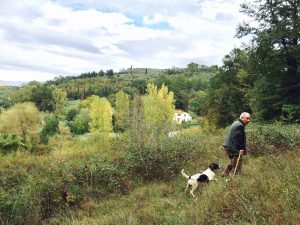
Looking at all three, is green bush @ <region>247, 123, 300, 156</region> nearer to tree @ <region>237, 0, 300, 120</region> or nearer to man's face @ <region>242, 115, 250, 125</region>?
man's face @ <region>242, 115, 250, 125</region>

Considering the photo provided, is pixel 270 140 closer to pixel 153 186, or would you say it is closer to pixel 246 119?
pixel 246 119

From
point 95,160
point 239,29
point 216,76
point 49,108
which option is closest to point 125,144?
point 95,160

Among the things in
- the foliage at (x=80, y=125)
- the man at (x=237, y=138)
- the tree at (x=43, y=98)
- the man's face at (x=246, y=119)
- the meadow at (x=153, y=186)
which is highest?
the man's face at (x=246, y=119)

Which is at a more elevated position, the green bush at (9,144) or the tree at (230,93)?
the tree at (230,93)

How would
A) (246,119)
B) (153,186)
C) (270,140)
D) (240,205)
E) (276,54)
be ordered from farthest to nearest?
1. (276,54)
2. (270,140)
3. (153,186)
4. (246,119)
5. (240,205)

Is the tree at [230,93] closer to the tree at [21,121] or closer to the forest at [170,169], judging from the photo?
the forest at [170,169]

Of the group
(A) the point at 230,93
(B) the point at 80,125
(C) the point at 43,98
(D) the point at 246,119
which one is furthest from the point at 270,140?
(C) the point at 43,98

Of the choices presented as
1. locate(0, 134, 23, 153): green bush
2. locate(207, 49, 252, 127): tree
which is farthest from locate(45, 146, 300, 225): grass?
locate(207, 49, 252, 127): tree

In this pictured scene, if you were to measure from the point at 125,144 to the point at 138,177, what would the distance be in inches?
56.5

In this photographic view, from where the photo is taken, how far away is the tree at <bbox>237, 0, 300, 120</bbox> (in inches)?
1035

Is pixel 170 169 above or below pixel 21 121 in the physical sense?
above

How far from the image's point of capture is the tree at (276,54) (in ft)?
86.2

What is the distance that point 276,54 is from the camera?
2664 centimetres

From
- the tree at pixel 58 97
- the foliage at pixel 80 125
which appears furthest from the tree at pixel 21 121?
the tree at pixel 58 97
